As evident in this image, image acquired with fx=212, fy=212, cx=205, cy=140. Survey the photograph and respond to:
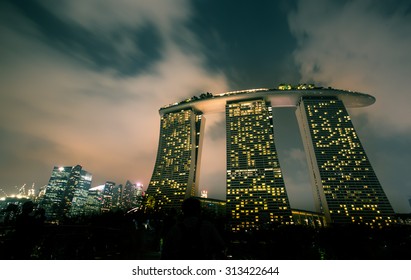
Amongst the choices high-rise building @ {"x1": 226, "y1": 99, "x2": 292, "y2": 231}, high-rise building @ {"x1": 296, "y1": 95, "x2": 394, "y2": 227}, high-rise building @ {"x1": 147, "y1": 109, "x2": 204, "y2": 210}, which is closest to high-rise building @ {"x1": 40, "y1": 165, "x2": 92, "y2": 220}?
high-rise building @ {"x1": 147, "y1": 109, "x2": 204, "y2": 210}

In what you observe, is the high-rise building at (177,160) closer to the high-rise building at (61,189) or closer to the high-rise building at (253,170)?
the high-rise building at (253,170)

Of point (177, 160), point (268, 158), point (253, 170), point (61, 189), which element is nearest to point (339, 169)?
point (268, 158)

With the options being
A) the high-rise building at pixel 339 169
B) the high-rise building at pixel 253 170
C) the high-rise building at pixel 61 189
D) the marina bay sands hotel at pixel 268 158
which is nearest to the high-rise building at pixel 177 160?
the marina bay sands hotel at pixel 268 158

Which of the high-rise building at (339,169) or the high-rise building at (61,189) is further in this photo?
the high-rise building at (61,189)

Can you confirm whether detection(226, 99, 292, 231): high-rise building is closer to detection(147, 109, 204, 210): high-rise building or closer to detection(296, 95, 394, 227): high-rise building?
detection(296, 95, 394, 227): high-rise building

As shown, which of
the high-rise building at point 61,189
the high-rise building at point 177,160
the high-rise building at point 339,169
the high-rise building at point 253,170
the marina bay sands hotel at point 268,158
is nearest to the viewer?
the high-rise building at point 339,169
